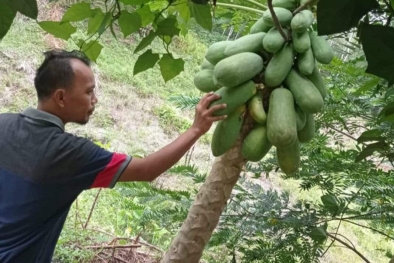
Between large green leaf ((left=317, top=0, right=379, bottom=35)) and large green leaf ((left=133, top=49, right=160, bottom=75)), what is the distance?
0.43 m

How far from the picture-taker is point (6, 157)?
3.70 ft

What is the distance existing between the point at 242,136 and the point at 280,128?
4.3 inches

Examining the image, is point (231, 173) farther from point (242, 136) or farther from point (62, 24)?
point (62, 24)

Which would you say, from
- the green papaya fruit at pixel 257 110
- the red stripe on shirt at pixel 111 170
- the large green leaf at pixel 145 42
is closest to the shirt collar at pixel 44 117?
the red stripe on shirt at pixel 111 170

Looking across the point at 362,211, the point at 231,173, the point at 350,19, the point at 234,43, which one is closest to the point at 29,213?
the point at 231,173

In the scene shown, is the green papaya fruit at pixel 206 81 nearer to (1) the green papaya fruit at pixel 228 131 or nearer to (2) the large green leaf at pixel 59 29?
(1) the green papaya fruit at pixel 228 131

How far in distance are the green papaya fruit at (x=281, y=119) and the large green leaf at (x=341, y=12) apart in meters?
0.29

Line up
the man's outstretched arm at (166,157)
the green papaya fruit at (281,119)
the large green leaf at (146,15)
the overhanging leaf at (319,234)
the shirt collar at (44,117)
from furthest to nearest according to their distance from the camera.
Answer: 1. the shirt collar at (44,117)
2. the overhanging leaf at (319,234)
3. the man's outstretched arm at (166,157)
4. the large green leaf at (146,15)
5. the green papaya fruit at (281,119)

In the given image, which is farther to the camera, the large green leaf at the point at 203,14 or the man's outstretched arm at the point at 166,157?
the man's outstretched arm at the point at 166,157

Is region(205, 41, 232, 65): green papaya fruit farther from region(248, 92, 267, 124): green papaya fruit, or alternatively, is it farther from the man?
the man

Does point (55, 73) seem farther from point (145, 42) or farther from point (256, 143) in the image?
point (256, 143)

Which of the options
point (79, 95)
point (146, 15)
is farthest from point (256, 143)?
point (79, 95)

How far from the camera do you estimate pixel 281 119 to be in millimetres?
628

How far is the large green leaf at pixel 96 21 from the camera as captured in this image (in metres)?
0.69
